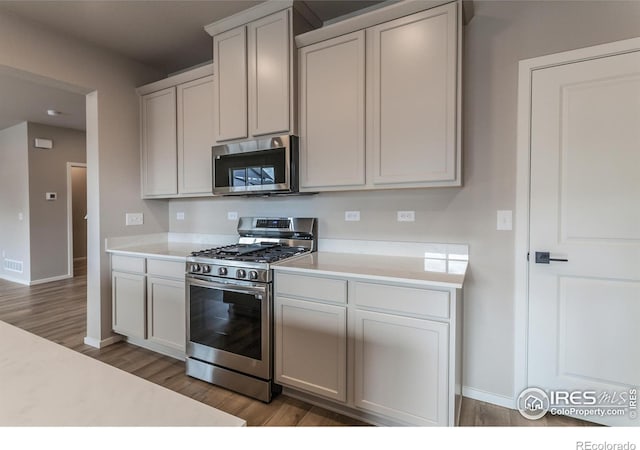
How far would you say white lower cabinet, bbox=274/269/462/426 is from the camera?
1.60 meters

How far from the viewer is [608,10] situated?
1716 mm

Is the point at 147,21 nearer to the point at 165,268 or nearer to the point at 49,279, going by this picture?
the point at 165,268

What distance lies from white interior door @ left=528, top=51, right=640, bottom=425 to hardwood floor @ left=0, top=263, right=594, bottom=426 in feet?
1.23

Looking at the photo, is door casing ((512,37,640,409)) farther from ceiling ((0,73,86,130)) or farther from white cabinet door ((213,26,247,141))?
ceiling ((0,73,86,130))

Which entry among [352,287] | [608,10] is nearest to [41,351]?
[352,287]

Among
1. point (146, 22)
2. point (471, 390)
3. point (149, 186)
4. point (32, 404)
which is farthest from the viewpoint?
point (149, 186)

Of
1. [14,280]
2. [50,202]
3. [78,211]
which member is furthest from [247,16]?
[78,211]

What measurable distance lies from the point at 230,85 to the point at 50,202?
4.83m

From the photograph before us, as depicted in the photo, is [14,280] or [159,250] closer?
[159,250]

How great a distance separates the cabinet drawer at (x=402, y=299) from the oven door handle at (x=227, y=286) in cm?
61

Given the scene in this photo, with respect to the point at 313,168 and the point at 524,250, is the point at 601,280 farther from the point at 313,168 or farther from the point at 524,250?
the point at 313,168

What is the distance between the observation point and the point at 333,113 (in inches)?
85.0

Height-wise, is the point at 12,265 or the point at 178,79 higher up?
the point at 178,79

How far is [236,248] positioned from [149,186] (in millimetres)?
1267
